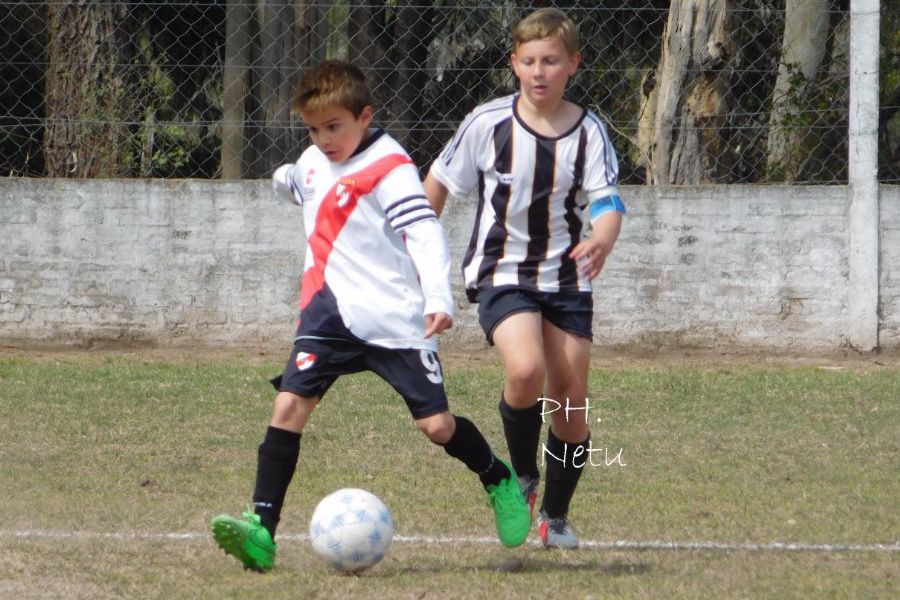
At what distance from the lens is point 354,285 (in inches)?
164

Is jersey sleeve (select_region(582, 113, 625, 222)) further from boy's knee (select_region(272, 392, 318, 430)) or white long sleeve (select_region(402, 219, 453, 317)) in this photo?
boy's knee (select_region(272, 392, 318, 430))

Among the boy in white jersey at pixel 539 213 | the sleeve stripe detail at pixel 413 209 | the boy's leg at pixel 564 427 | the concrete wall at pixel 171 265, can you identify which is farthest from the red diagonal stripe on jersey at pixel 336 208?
the concrete wall at pixel 171 265

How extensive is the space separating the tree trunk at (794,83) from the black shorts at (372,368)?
20.5 feet

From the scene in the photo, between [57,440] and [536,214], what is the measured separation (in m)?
3.04

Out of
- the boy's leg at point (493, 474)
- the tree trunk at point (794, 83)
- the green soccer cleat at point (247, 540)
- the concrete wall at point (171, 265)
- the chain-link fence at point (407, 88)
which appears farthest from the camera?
the chain-link fence at point (407, 88)

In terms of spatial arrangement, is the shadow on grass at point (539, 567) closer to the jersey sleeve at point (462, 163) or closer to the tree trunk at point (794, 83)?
the jersey sleeve at point (462, 163)

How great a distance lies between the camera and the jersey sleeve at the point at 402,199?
4.11 m

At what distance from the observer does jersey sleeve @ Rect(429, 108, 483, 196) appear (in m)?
4.54

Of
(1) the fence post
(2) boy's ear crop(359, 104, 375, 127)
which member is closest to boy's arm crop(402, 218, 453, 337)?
(2) boy's ear crop(359, 104, 375, 127)

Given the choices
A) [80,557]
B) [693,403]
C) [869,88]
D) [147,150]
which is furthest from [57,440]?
[869,88]

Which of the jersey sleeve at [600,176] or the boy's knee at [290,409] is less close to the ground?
the jersey sleeve at [600,176]

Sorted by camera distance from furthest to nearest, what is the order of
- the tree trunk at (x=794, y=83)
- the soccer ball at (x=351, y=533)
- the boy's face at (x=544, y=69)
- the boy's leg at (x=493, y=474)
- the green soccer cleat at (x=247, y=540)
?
1. the tree trunk at (x=794, y=83)
2. the boy's face at (x=544, y=69)
3. the boy's leg at (x=493, y=474)
4. the soccer ball at (x=351, y=533)
5. the green soccer cleat at (x=247, y=540)

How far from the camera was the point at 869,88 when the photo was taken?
31.2 ft

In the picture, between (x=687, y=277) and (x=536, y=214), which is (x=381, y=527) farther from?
(x=687, y=277)
